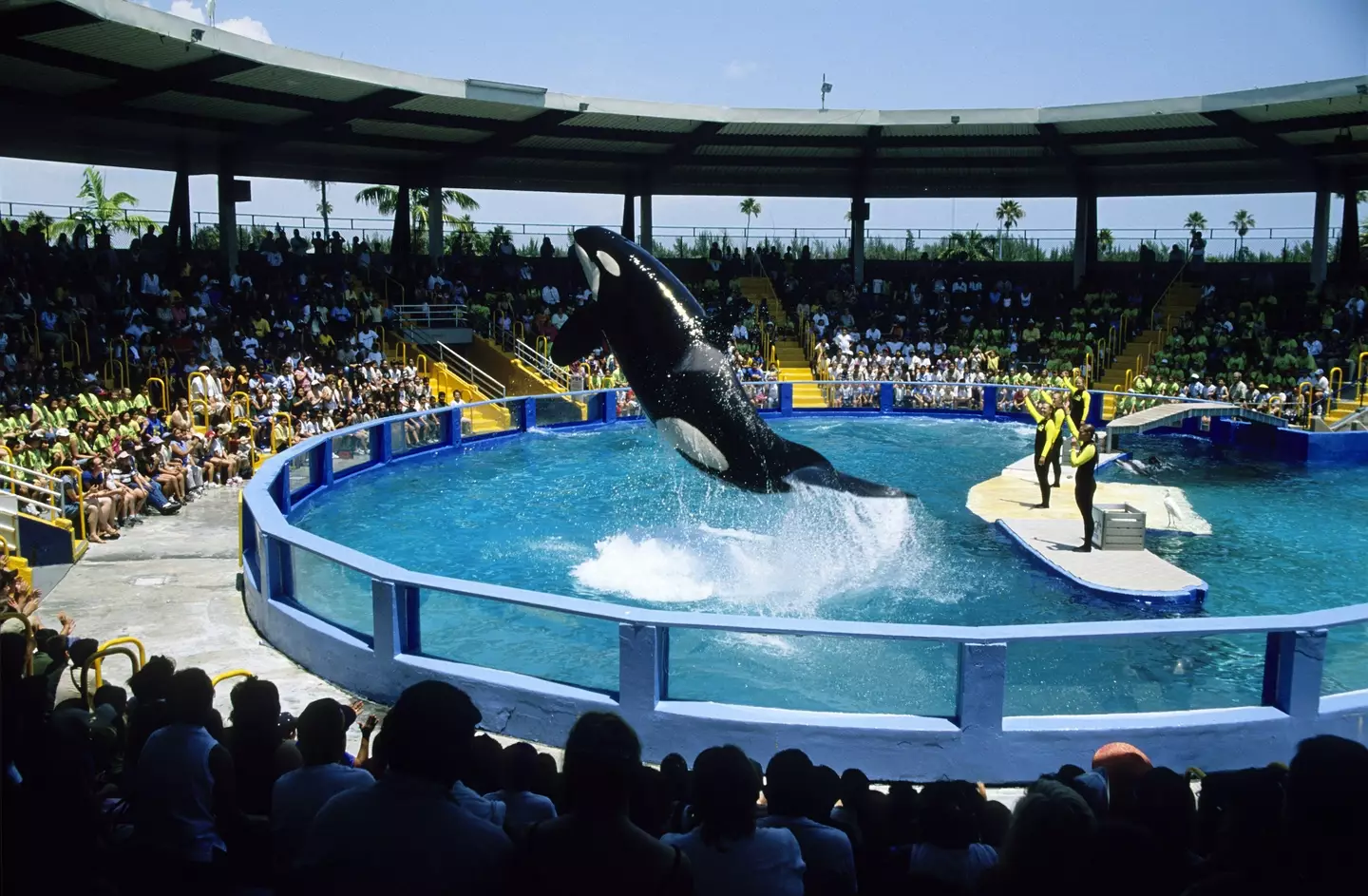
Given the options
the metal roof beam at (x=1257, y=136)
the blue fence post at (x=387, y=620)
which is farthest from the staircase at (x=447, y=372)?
the metal roof beam at (x=1257, y=136)

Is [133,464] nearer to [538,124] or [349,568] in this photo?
[349,568]

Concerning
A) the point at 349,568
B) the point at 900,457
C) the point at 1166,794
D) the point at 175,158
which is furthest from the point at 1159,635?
the point at 175,158

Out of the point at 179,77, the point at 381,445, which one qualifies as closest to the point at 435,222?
the point at 179,77

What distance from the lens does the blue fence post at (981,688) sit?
5.68m

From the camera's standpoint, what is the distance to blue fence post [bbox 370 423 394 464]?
16.0 metres

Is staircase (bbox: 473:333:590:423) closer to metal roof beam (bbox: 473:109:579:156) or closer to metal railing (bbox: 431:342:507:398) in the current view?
metal railing (bbox: 431:342:507:398)

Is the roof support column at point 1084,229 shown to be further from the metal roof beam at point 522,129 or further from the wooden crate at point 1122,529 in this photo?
the wooden crate at point 1122,529

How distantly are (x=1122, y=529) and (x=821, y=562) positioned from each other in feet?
9.82

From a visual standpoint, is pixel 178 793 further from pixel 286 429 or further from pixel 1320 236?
pixel 1320 236

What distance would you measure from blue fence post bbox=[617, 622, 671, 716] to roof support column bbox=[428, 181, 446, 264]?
79.2 ft

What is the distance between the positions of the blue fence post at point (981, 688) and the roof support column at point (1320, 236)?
2709cm

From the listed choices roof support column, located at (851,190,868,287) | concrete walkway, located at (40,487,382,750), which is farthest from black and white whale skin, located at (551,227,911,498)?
roof support column, located at (851,190,868,287)

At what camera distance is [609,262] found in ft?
34.3

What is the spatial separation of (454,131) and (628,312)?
58.0 feet
